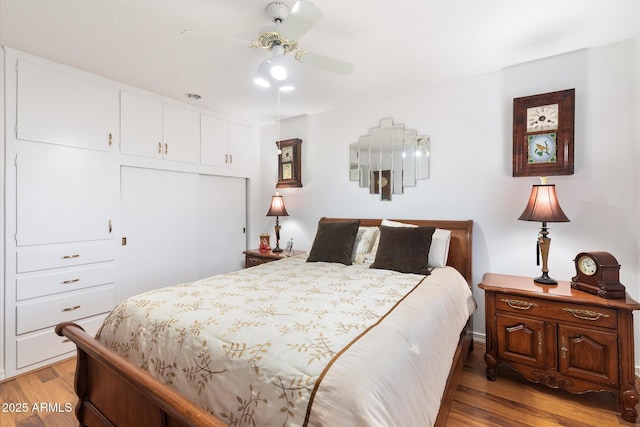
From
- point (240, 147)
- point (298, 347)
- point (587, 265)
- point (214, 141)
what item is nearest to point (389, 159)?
point (587, 265)

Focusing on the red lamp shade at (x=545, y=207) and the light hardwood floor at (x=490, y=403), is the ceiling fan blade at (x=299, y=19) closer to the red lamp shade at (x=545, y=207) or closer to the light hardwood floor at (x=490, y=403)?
→ the red lamp shade at (x=545, y=207)

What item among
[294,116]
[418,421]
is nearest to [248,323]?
[418,421]

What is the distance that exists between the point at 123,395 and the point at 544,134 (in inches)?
131

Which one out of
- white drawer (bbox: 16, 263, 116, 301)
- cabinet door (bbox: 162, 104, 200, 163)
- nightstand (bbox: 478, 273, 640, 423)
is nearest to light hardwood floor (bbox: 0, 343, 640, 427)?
nightstand (bbox: 478, 273, 640, 423)

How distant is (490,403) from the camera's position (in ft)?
6.29

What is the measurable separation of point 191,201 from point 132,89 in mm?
1329

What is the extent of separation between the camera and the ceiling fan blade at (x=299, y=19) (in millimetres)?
1419

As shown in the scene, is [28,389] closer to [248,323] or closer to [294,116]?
[248,323]

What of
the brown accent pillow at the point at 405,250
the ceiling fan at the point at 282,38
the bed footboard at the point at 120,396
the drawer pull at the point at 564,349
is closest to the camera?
the bed footboard at the point at 120,396

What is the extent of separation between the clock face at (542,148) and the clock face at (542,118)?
0.06 m

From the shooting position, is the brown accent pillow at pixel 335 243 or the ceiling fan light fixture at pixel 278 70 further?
the brown accent pillow at pixel 335 243

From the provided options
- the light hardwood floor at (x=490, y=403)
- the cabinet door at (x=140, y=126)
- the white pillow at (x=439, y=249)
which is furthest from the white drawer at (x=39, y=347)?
the white pillow at (x=439, y=249)

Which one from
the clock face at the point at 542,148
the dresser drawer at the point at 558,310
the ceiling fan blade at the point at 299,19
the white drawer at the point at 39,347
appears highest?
the ceiling fan blade at the point at 299,19

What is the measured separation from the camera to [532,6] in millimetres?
1793
